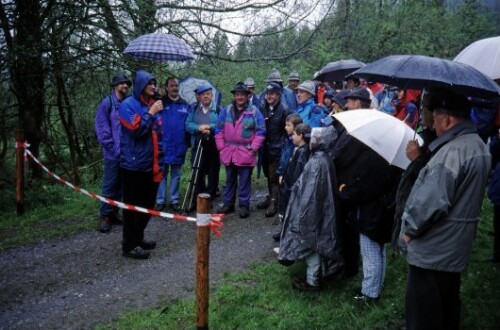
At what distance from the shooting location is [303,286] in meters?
4.23

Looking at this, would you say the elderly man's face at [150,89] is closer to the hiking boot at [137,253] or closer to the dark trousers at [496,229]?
the hiking boot at [137,253]

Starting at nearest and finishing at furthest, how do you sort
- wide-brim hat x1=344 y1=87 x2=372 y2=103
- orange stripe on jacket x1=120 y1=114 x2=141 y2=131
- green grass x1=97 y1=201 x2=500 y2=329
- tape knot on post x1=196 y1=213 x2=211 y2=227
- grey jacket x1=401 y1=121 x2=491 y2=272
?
grey jacket x1=401 y1=121 x2=491 y2=272, tape knot on post x1=196 y1=213 x2=211 y2=227, green grass x1=97 y1=201 x2=500 y2=329, wide-brim hat x1=344 y1=87 x2=372 y2=103, orange stripe on jacket x1=120 y1=114 x2=141 y2=131

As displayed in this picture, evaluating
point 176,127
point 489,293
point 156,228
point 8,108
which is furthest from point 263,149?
point 8,108

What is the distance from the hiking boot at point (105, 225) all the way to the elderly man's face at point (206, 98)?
2.42m

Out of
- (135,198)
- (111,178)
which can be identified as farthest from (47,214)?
(135,198)

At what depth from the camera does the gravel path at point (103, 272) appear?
402cm

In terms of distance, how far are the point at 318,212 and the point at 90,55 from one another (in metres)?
6.14

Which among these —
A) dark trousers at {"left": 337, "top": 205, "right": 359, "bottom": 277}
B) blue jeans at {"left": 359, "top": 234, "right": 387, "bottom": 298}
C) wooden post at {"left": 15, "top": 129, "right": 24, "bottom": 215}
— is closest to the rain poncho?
dark trousers at {"left": 337, "top": 205, "right": 359, "bottom": 277}

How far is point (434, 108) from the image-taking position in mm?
2875

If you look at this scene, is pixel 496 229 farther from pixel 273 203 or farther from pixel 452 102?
pixel 273 203

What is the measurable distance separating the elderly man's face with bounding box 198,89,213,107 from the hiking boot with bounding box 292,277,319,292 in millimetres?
3721

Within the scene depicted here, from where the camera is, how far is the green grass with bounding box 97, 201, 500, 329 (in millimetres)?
3674

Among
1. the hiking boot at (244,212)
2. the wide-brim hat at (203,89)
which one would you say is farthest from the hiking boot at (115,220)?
the wide-brim hat at (203,89)

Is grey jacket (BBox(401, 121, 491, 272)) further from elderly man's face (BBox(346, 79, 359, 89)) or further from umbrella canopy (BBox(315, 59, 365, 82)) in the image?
umbrella canopy (BBox(315, 59, 365, 82))
